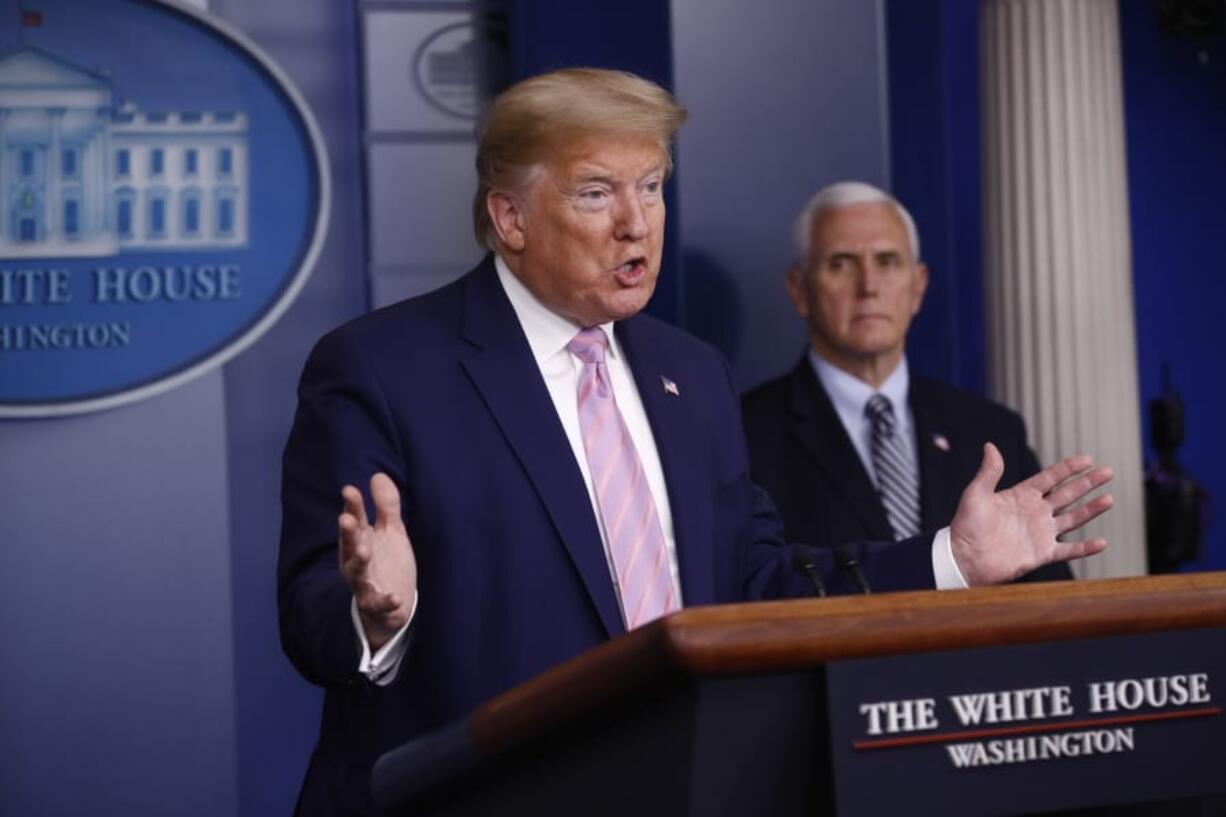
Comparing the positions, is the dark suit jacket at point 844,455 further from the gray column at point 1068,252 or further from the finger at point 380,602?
the finger at point 380,602

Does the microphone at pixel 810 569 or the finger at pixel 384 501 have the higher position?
the finger at pixel 384 501

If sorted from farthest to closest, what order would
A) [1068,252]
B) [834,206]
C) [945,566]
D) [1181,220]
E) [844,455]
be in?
[1181,220], [1068,252], [834,206], [844,455], [945,566]

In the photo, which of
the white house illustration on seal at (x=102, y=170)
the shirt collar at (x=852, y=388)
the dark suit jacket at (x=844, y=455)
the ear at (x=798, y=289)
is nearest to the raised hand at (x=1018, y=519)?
the dark suit jacket at (x=844, y=455)

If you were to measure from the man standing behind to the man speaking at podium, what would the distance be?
Result: 1229 millimetres

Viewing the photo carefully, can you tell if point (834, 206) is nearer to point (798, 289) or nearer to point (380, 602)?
point (798, 289)

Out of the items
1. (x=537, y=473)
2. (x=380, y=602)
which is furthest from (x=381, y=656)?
(x=537, y=473)

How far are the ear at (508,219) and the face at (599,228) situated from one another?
0.12 ft

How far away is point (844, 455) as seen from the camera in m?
3.44

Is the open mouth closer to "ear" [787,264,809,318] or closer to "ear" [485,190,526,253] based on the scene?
"ear" [485,190,526,253]

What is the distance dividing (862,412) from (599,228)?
60.1 inches

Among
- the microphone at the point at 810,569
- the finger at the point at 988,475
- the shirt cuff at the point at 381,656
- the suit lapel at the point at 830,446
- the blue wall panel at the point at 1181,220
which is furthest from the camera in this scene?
the blue wall panel at the point at 1181,220

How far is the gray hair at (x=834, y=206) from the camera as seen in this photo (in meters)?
3.59

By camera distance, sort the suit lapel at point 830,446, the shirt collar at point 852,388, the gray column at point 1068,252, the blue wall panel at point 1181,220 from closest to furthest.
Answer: the suit lapel at point 830,446
the shirt collar at point 852,388
the gray column at point 1068,252
the blue wall panel at point 1181,220

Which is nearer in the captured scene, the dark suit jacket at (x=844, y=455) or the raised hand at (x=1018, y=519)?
the raised hand at (x=1018, y=519)
